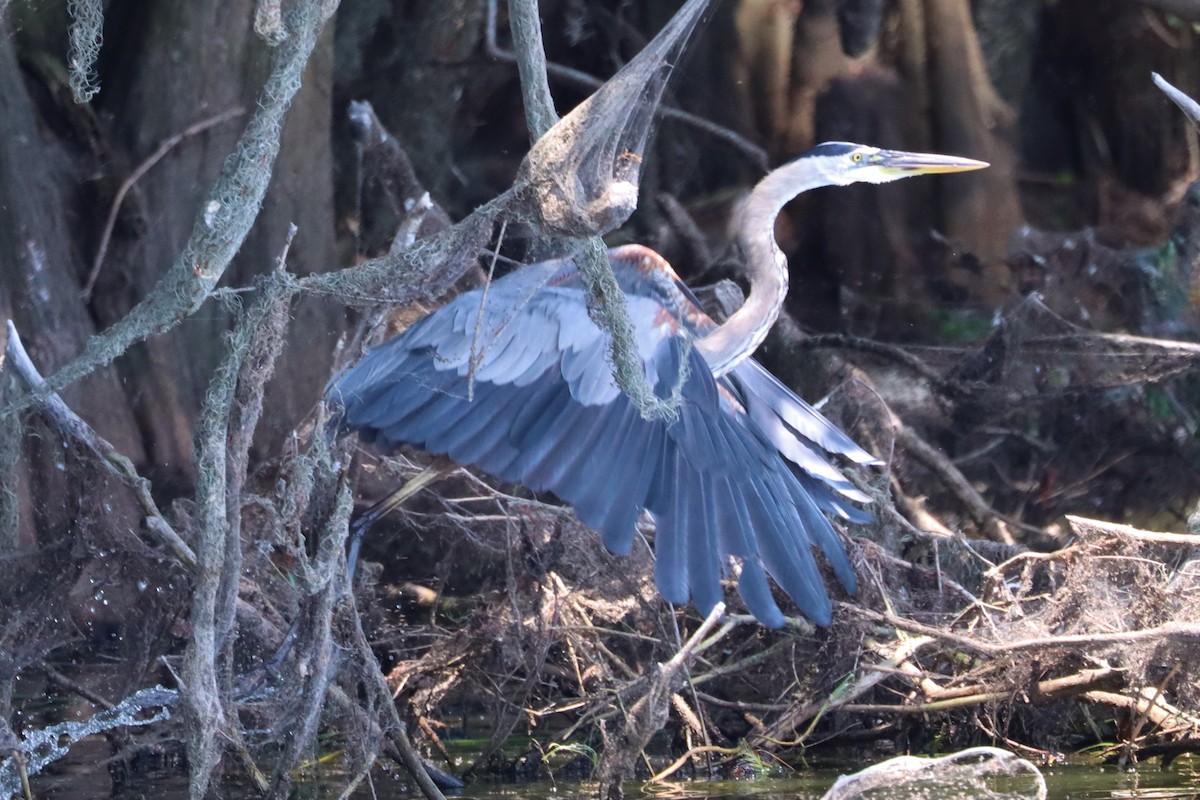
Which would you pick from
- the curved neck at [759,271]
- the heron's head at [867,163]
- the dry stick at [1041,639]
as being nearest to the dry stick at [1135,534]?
the dry stick at [1041,639]

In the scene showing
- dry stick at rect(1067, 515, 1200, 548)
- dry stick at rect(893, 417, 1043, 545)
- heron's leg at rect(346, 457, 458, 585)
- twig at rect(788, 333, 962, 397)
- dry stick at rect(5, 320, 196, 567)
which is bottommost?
dry stick at rect(893, 417, 1043, 545)

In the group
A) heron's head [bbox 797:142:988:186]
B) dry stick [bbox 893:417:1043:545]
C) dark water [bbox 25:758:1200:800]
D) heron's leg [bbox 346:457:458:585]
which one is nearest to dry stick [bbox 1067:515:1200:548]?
dark water [bbox 25:758:1200:800]

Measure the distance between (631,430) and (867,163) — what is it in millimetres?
1656

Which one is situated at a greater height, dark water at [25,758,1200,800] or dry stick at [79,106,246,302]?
dry stick at [79,106,246,302]

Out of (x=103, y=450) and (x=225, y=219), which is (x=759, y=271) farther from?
(x=225, y=219)

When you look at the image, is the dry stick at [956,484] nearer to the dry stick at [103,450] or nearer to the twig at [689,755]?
the twig at [689,755]

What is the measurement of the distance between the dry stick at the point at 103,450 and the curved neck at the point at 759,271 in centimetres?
195

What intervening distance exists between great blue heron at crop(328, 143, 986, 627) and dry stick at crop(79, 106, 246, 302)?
131cm

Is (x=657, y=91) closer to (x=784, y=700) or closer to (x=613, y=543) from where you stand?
(x=613, y=543)

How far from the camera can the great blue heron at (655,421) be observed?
3.58 metres

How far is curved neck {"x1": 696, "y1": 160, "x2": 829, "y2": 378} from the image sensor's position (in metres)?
4.52

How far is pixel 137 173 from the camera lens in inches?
209

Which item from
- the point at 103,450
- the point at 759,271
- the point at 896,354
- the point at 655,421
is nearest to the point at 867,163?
the point at 759,271

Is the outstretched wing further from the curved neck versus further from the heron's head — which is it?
the heron's head
